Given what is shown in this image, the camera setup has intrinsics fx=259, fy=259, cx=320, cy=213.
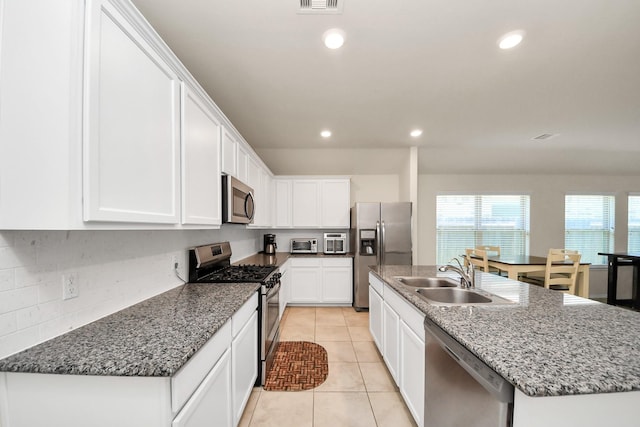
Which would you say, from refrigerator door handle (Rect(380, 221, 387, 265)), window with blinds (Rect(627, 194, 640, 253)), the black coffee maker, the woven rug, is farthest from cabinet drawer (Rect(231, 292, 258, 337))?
window with blinds (Rect(627, 194, 640, 253))

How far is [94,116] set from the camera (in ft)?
2.91

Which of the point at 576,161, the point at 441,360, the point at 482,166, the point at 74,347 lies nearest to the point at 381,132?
the point at 482,166

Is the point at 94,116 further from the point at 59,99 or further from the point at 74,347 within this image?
the point at 74,347

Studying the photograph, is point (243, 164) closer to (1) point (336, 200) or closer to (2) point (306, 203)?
(2) point (306, 203)

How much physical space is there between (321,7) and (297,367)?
2.81m

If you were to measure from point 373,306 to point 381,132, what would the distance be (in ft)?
7.69

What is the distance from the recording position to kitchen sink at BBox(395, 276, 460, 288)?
2.11 meters

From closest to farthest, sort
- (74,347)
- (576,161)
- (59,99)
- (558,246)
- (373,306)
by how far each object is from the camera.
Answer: (59,99) → (74,347) → (373,306) → (576,161) → (558,246)

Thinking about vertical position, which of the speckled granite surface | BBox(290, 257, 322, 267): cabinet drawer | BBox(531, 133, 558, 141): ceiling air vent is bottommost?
BBox(290, 257, 322, 267): cabinet drawer

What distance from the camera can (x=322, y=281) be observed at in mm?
4234

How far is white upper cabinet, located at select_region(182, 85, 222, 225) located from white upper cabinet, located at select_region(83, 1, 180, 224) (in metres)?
0.11

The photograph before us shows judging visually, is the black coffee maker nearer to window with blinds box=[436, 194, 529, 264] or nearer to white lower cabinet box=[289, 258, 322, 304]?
white lower cabinet box=[289, 258, 322, 304]

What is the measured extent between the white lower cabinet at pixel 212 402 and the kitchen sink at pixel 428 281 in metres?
1.47

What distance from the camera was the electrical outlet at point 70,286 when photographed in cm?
114
